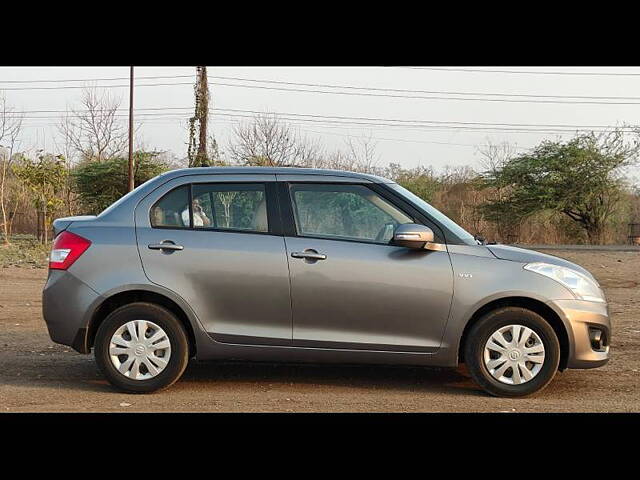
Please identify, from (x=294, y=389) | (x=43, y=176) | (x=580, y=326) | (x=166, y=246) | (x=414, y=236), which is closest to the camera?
(x=414, y=236)

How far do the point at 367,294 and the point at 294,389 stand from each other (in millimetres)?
1088

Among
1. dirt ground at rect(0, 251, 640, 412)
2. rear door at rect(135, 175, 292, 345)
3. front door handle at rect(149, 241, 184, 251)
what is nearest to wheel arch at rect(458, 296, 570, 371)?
dirt ground at rect(0, 251, 640, 412)

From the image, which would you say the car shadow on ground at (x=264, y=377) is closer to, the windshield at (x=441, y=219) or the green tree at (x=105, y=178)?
the windshield at (x=441, y=219)

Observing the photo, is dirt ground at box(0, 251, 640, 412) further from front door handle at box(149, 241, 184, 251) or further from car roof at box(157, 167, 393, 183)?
car roof at box(157, 167, 393, 183)

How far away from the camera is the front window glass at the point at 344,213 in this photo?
618 cm

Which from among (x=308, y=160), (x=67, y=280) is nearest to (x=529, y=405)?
(x=67, y=280)

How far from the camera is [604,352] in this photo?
6.18 m

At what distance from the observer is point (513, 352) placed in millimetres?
6008

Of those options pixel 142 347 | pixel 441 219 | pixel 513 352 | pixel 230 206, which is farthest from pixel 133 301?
pixel 513 352

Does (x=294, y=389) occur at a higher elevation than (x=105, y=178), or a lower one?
lower

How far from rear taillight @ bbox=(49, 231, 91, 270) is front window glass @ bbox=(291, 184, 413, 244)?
1.79 metres

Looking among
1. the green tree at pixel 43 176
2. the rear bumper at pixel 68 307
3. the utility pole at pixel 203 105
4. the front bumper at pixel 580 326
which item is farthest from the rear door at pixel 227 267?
the utility pole at pixel 203 105

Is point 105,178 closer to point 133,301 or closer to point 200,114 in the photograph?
point 200,114

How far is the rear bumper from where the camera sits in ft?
20.2
